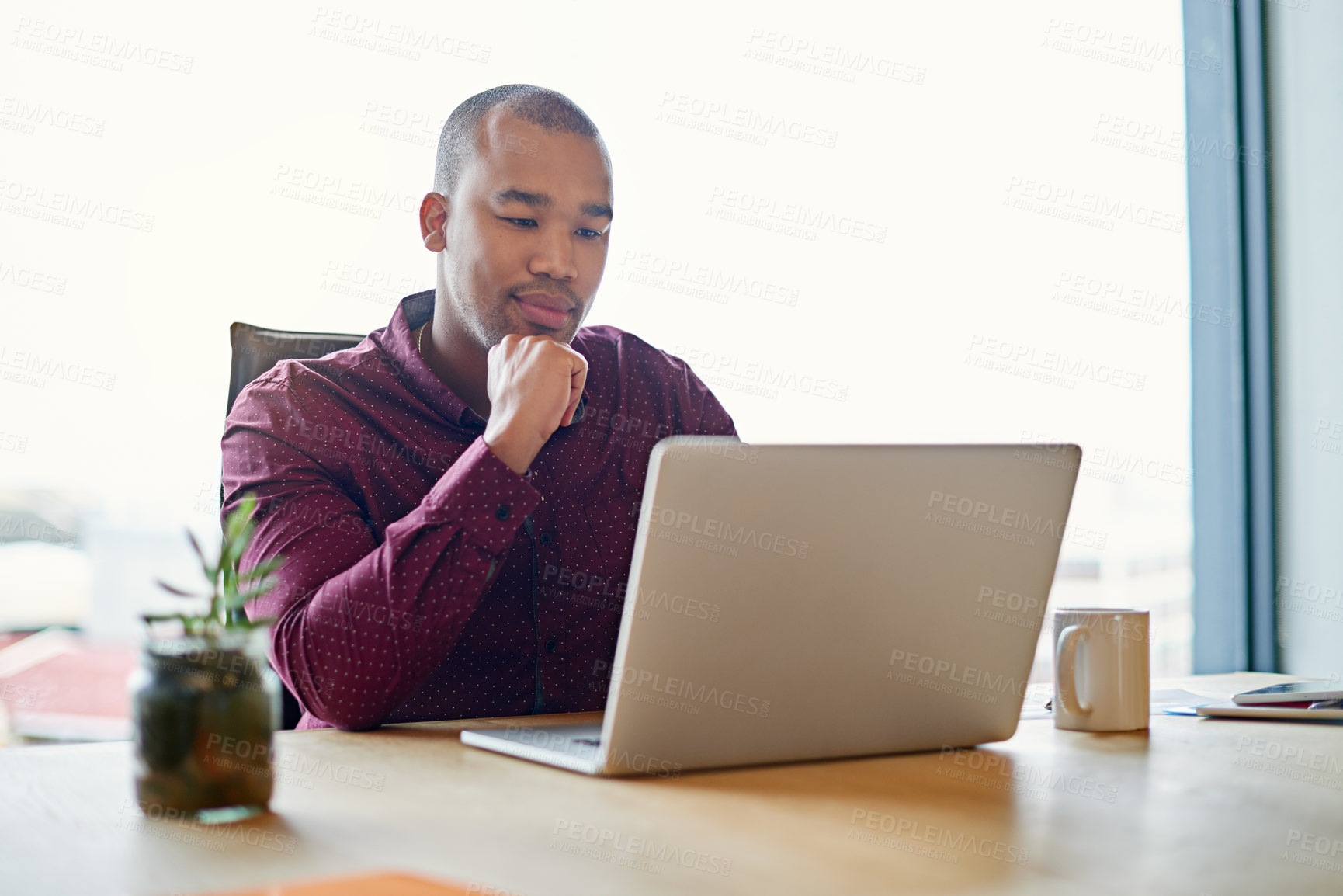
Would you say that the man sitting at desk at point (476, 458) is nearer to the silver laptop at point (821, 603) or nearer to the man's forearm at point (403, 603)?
the man's forearm at point (403, 603)

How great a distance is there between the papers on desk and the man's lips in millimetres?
982

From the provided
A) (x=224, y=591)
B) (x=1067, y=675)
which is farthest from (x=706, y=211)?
(x=224, y=591)

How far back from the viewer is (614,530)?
145 cm

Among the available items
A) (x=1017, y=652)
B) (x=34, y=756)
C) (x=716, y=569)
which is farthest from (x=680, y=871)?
(x=34, y=756)

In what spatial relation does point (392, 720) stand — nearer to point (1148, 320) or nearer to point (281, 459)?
point (281, 459)

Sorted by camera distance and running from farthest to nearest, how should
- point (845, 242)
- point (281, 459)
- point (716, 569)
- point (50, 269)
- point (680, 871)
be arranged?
point (845, 242)
point (50, 269)
point (281, 459)
point (716, 569)
point (680, 871)

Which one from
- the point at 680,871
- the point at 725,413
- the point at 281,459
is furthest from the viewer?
the point at 725,413

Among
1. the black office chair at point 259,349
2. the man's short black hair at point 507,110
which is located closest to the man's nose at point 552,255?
the man's short black hair at point 507,110

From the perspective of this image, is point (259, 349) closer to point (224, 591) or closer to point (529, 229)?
point (529, 229)

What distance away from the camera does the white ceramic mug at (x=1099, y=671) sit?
39.4 inches

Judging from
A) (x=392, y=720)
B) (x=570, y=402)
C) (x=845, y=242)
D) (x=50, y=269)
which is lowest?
(x=392, y=720)

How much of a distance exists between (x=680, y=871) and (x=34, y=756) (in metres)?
0.54

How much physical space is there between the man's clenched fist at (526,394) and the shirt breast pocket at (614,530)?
0.24 metres

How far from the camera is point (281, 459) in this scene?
1.21m
